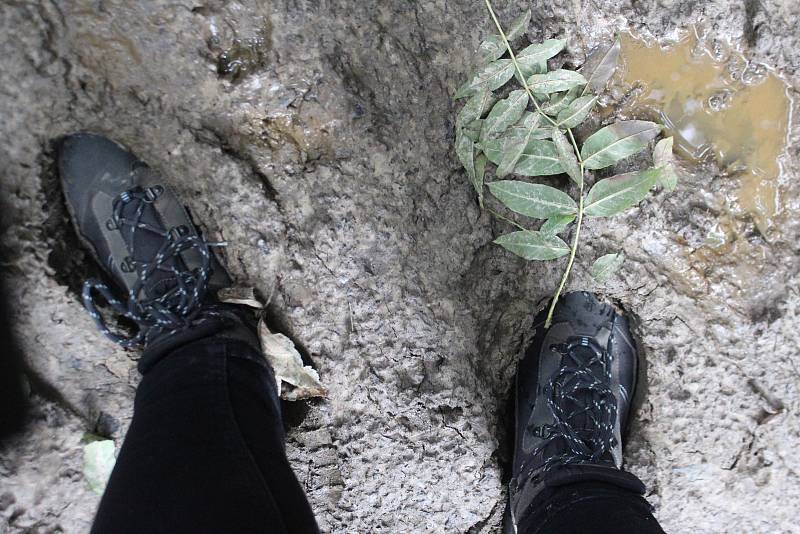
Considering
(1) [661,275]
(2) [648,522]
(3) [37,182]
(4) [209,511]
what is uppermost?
(1) [661,275]

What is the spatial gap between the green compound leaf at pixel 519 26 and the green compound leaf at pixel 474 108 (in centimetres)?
17

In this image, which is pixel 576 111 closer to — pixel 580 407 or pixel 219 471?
pixel 580 407

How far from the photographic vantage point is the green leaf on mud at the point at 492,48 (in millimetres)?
1504

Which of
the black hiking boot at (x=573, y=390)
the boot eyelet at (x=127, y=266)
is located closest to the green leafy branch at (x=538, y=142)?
the black hiking boot at (x=573, y=390)

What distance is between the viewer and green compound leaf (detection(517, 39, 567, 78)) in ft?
4.86

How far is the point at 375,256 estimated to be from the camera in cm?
149

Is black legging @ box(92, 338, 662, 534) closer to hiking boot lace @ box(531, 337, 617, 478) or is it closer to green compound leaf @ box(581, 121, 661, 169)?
hiking boot lace @ box(531, 337, 617, 478)

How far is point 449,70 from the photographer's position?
5.06 ft

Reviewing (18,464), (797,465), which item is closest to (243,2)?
(18,464)

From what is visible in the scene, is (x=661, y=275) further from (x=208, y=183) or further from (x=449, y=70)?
(x=208, y=183)

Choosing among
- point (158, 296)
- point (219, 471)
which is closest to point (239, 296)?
point (158, 296)

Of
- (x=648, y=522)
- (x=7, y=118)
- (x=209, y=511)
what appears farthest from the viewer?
(x=7, y=118)

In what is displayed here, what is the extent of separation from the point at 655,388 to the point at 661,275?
1.08 ft

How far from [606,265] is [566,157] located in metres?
0.33
